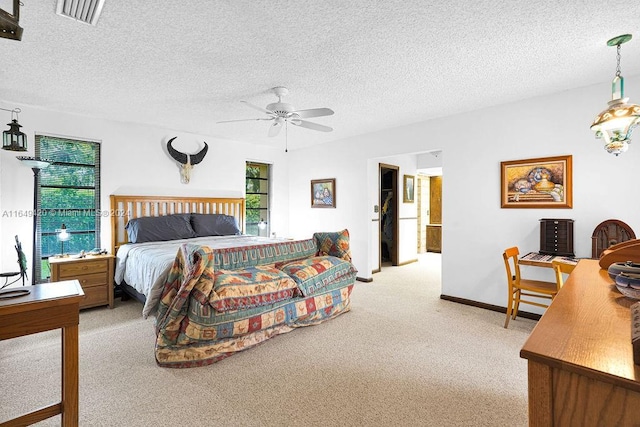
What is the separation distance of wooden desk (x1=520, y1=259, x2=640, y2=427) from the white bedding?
2998 mm

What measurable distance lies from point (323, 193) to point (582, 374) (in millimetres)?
5571

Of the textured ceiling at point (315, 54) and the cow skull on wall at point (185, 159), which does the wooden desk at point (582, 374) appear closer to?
the textured ceiling at point (315, 54)

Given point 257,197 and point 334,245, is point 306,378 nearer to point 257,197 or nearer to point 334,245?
point 334,245

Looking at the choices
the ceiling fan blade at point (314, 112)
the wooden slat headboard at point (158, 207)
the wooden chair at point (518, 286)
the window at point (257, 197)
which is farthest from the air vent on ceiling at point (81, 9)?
the window at point (257, 197)

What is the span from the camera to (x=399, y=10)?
80.3 inches

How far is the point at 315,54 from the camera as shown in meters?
2.62

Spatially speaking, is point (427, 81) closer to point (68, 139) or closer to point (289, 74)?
point (289, 74)

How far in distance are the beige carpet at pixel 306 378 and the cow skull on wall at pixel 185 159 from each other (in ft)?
8.35

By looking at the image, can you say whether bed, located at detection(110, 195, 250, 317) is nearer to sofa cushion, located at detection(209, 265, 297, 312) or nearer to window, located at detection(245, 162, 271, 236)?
window, located at detection(245, 162, 271, 236)

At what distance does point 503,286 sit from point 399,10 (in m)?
3.41

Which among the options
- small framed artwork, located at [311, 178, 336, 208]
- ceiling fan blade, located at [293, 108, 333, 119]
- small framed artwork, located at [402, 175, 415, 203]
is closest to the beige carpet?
ceiling fan blade, located at [293, 108, 333, 119]

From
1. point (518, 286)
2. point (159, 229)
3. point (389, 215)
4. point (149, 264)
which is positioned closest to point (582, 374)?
point (518, 286)

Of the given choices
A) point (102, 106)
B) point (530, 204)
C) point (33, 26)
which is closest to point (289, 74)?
point (33, 26)

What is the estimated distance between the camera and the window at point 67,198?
414cm
